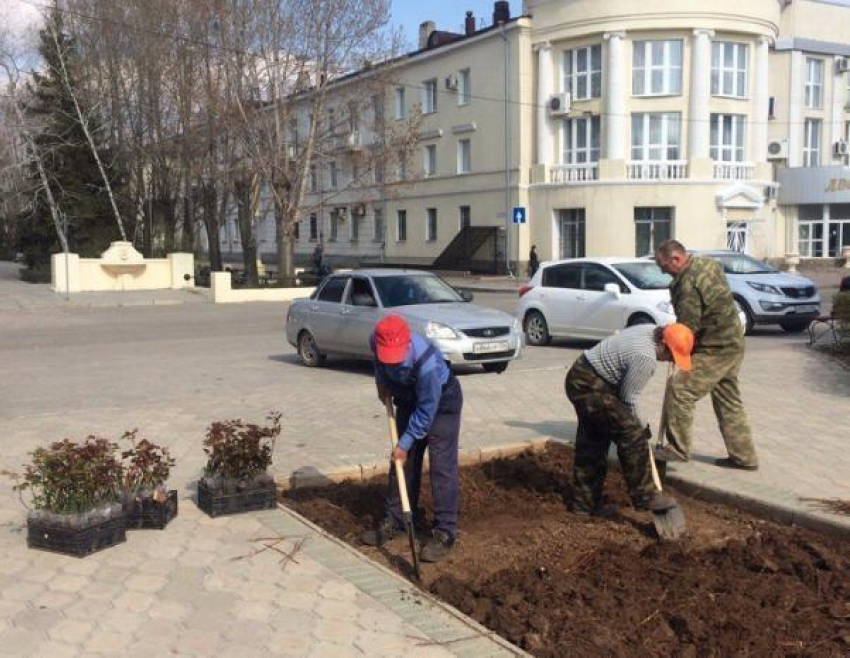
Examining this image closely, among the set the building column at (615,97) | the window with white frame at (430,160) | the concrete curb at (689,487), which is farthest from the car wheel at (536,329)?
the window with white frame at (430,160)

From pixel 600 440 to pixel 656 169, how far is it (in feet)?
118

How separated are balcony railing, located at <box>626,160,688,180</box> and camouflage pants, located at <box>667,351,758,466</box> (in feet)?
112

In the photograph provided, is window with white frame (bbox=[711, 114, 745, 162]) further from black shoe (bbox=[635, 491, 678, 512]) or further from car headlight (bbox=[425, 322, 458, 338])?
black shoe (bbox=[635, 491, 678, 512])

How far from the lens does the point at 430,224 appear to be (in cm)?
5009

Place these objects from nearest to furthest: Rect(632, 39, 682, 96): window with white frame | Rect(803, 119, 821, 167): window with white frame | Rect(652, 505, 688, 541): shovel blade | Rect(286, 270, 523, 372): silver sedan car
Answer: Rect(652, 505, 688, 541): shovel blade
Rect(286, 270, 523, 372): silver sedan car
Rect(632, 39, 682, 96): window with white frame
Rect(803, 119, 821, 167): window with white frame

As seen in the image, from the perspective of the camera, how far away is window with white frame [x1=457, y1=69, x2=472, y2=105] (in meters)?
46.2

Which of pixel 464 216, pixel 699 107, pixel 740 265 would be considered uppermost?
pixel 699 107

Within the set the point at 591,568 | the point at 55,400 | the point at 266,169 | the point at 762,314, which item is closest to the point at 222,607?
the point at 591,568

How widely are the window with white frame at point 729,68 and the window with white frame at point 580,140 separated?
17.8ft

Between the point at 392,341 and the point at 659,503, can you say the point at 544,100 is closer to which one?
the point at 659,503

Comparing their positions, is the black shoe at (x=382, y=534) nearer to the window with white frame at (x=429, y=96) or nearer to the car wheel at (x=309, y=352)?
the car wheel at (x=309, y=352)

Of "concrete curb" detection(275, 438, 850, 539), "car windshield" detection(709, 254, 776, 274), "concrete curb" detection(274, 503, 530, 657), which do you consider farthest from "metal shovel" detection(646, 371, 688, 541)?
"car windshield" detection(709, 254, 776, 274)

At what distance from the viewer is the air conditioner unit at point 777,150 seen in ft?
147

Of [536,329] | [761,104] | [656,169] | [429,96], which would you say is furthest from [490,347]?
[429,96]
